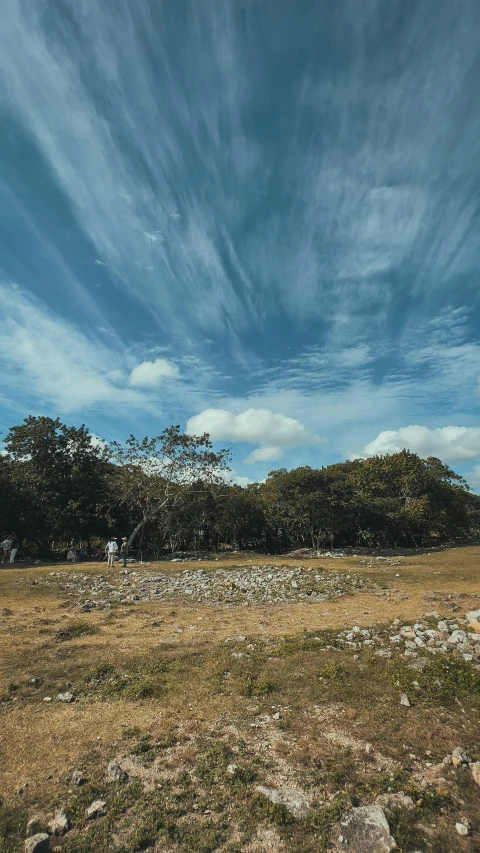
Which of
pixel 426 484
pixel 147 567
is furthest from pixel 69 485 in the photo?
pixel 426 484

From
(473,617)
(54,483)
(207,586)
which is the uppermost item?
(54,483)

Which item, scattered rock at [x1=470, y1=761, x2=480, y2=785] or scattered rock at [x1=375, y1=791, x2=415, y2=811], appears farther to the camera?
scattered rock at [x1=470, y1=761, x2=480, y2=785]

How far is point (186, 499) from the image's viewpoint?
4484 centimetres

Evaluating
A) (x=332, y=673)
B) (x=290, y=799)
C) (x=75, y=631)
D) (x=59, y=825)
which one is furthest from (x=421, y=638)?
(x=75, y=631)

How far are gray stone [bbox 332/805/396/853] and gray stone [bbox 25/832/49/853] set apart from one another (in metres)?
2.85

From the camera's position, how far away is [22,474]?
127 ft

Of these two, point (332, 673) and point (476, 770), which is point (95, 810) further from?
point (332, 673)

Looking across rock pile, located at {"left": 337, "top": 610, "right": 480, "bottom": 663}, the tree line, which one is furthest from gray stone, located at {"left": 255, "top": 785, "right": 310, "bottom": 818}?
the tree line

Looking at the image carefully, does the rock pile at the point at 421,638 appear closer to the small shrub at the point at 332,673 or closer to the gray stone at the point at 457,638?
the gray stone at the point at 457,638

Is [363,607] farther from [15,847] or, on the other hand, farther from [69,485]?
[69,485]

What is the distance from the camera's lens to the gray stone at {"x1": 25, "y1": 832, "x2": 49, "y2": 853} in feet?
13.0

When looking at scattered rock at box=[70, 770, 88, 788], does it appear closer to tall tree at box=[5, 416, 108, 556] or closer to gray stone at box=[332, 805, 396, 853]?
gray stone at box=[332, 805, 396, 853]

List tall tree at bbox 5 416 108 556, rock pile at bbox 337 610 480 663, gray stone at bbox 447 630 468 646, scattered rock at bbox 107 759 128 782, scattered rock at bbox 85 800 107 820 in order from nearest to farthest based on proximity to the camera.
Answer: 1. scattered rock at bbox 85 800 107 820
2. scattered rock at bbox 107 759 128 782
3. rock pile at bbox 337 610 480 663
4. gray stone at bbox 447 630 468 646
5. tall tree at bbox 5 416 108 556

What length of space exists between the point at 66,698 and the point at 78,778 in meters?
2.31
